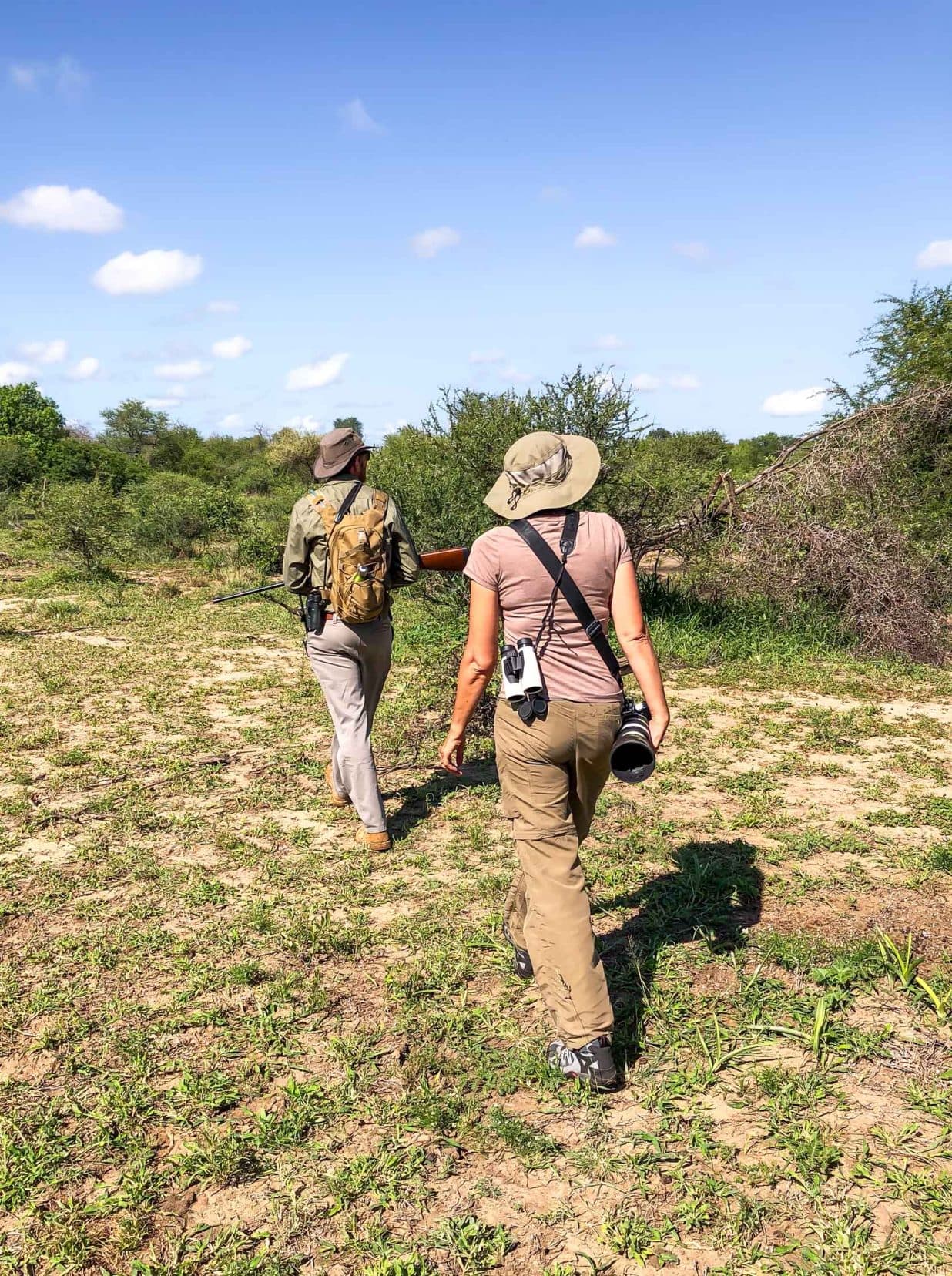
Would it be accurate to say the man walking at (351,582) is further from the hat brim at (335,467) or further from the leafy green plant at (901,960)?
the leafy green plant at (901,960)

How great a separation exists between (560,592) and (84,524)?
40.5 feet

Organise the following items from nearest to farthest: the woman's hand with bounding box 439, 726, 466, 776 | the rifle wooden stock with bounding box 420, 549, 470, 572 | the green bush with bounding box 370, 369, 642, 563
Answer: the woman's hand with bounding box 439, 726, 466, 776 < the rifle wooden stock with bounding box 420, 549, 470, 572 < the green bush with bounding box 370, 369, 642, 563

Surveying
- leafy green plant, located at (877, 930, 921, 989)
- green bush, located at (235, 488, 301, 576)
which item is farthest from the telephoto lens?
green bush, located at (235, 488, 301, 576)

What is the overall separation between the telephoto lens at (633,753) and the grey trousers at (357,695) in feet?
6.22

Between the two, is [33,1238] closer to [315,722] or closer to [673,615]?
[315,722]

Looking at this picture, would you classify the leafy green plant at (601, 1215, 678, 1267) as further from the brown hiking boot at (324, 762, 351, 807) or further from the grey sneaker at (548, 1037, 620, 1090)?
the brown hiking boot at (324, 762, 351, 807)

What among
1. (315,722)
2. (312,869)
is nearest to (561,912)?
(312,869)

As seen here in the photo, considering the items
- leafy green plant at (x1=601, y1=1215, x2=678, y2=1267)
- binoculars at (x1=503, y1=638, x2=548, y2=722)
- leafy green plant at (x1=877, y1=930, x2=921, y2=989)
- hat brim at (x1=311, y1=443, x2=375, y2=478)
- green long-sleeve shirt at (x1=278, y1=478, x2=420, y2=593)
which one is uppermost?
hat brim at (x1=311, y1=443, x2=375, y2=478)

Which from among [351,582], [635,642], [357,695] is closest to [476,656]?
[635,642]

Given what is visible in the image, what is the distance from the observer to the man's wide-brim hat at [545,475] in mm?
2807

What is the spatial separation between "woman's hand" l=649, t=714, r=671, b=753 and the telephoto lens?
1.0 inches

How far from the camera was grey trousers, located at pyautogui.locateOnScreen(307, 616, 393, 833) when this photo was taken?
4.38 m

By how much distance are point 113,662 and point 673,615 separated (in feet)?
18.7

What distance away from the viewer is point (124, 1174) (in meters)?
2.42
